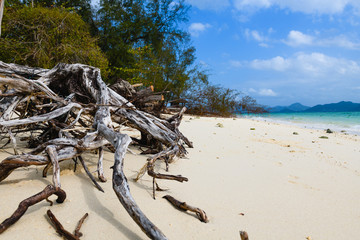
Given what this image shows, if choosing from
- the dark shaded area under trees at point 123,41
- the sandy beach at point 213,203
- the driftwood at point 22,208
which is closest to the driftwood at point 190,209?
the sandy beach at point 213,203

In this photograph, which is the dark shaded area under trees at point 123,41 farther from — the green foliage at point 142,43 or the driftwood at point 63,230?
the driftwood at point 63,230

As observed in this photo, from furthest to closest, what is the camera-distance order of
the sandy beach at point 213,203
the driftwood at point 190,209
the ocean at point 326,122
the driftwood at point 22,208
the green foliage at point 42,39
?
the ocean at point 326,122 < the green foliage at point 42,39 < the driftwood at point 190,209 < the sandy beach at point 213,203 < the driftwood at point 22,208

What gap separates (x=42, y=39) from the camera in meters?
10.2

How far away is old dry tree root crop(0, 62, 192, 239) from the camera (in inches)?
59.0

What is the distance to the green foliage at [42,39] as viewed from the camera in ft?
31.9

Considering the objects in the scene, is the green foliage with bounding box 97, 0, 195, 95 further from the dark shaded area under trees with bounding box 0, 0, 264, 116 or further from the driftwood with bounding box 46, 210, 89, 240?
the driftwood with bounding box 46, 210, 89, 240

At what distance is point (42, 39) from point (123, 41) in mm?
8498

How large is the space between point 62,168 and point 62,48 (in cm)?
1039

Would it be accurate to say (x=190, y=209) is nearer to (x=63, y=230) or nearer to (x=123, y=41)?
(x=63, y=230)

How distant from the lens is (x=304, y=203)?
2223 millimetres

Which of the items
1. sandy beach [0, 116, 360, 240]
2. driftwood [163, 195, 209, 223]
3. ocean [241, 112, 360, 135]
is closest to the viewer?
sandy beach [0, 116, 360, 240]

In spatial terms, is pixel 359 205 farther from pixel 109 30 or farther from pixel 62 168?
pixel 109 30

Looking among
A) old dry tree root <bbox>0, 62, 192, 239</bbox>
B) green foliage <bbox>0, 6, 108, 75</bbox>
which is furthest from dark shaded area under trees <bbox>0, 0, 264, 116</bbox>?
old dry tree root <bbox>0, 62, 192, 239</bbox>

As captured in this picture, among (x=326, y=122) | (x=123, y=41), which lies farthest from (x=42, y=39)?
(x=326, y=122)
